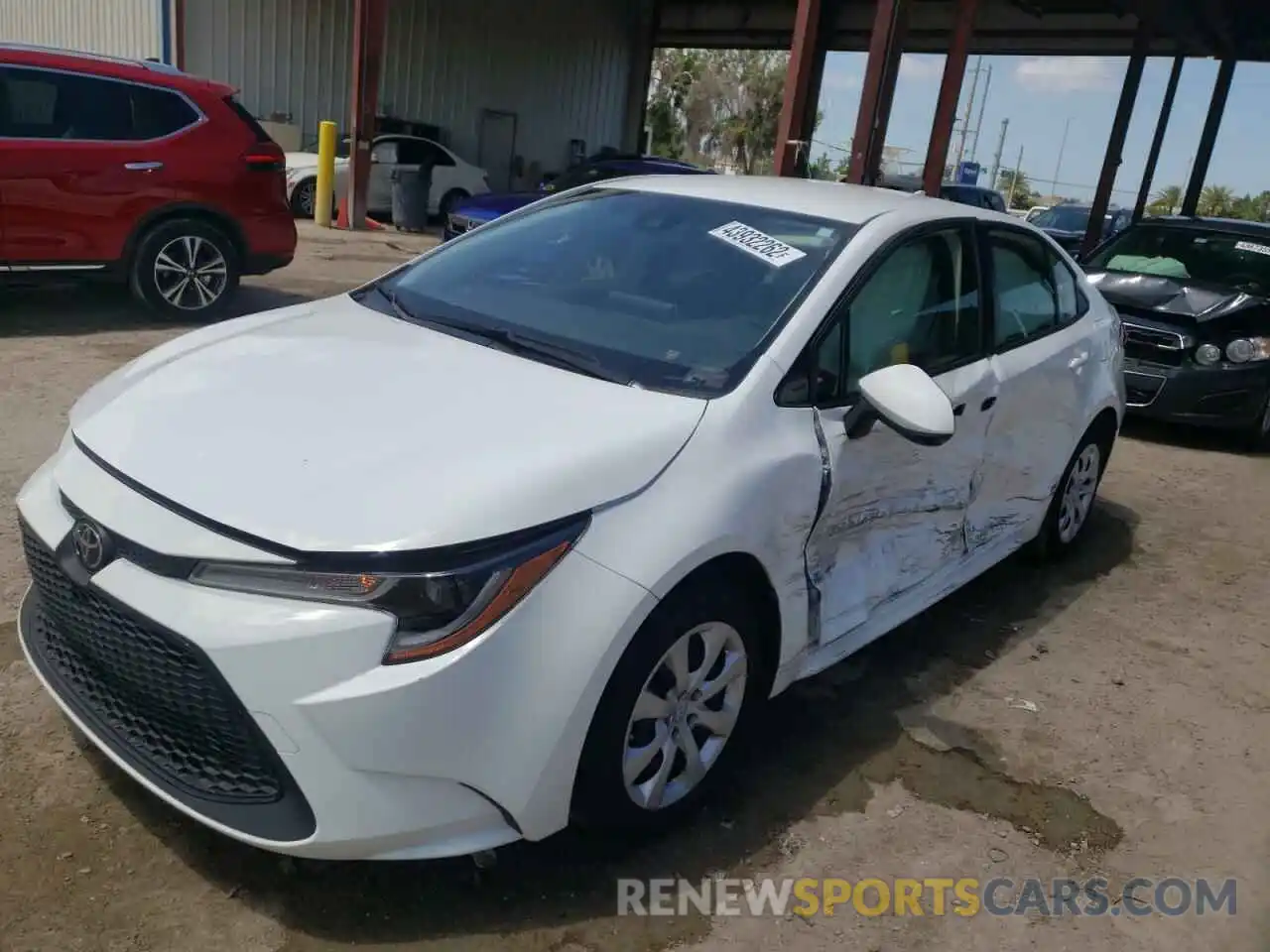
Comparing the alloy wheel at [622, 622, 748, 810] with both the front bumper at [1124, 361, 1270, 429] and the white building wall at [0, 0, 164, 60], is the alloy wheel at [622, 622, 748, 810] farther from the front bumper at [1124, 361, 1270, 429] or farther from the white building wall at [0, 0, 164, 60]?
the white building wall at [0, 0, 164, 60]

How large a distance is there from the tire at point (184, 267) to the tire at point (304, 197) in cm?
808

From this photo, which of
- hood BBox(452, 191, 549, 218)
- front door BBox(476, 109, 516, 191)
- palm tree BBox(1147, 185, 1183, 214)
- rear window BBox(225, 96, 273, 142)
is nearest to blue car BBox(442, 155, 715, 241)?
hood BBox(452, 191, 549, 218)

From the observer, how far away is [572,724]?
88.5 inches

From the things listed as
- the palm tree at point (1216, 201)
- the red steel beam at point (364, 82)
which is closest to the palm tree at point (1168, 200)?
the palm tree at point (1216, 201)

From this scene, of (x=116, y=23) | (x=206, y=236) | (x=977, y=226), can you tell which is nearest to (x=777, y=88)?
(x=116, y=23)

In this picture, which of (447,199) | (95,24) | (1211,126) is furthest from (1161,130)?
(95,24)

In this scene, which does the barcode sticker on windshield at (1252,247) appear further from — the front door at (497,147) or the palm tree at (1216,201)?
the palm tree at (1216,201)

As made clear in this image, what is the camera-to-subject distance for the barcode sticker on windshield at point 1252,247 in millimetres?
7980

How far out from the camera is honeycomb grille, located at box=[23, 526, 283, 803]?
2.14 m

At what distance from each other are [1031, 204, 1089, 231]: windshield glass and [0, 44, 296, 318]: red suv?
1823cm

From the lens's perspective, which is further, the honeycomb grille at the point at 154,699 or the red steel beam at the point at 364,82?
the red steel beam at the point at 364,82

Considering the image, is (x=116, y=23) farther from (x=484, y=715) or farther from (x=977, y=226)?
(x=484, y=715)

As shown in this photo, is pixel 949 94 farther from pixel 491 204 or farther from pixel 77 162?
pixel 77 162

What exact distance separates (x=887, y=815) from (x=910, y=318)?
150 cm
